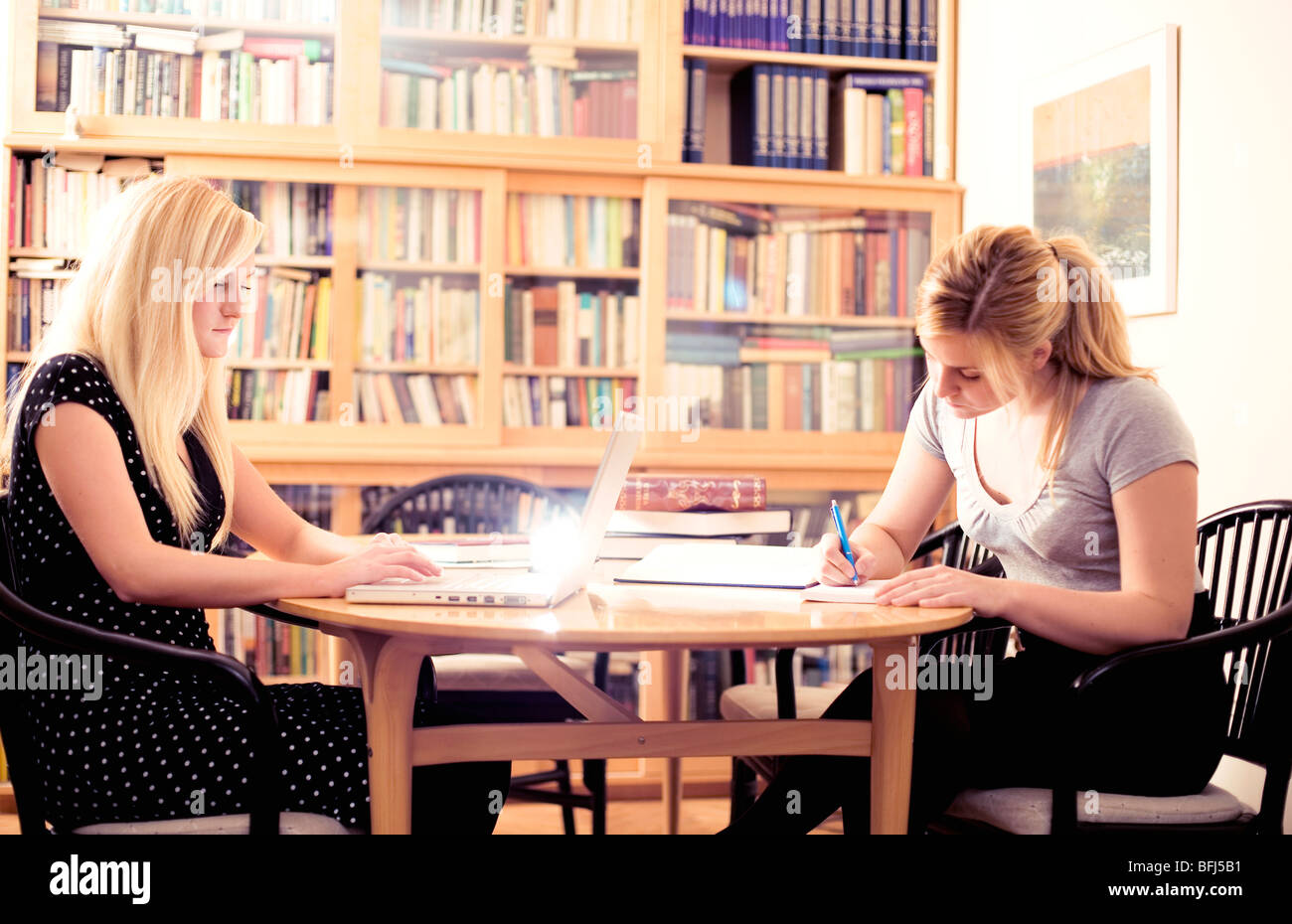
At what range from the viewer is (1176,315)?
8.27 feet

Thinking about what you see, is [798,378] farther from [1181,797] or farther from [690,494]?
[1181,797]

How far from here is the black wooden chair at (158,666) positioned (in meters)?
1.29

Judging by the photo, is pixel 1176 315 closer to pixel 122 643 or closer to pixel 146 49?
pixel 122 643

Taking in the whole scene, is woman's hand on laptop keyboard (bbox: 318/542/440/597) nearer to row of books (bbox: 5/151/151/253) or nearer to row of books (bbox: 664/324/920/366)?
row of books (bbox: 664/324/920/366)

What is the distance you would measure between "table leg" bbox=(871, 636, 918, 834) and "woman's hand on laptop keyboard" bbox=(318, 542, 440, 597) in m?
0.59

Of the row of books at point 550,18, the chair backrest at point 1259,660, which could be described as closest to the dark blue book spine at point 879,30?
the row of books at point 550,18

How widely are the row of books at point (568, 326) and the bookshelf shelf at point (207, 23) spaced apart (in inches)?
35.3

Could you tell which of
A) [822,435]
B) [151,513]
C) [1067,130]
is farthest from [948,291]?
[822,435]

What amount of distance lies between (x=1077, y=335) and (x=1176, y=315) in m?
1.06

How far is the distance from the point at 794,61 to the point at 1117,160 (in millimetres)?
1088

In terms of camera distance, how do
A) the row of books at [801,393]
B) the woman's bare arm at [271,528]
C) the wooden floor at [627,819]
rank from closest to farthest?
the woman's bare arm at [271,528] < the wooden floor at [627,819] < the row of books at [801,393]

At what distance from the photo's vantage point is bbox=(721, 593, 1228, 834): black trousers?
1512mm

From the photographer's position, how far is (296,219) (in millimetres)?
3221

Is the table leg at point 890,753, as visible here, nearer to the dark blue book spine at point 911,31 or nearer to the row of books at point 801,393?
the row of books at point 801,393
